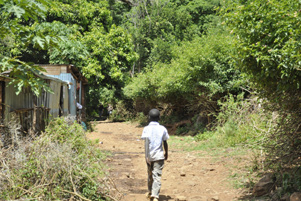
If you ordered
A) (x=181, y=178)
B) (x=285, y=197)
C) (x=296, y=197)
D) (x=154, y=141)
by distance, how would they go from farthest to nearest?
(x=181, y=178) → (x=154, y=141) → (x=285, y=197) → (x=296, y=197)

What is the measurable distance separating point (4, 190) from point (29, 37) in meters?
2.64

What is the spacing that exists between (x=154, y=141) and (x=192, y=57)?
973 cm

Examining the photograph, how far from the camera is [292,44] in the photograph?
4.77 meters

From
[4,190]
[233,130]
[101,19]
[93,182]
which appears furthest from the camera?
[101,19]

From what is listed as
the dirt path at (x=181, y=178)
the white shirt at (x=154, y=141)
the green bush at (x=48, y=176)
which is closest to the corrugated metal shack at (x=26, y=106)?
the green bush at (x=48, y=176)

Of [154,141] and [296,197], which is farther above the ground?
[154,141]

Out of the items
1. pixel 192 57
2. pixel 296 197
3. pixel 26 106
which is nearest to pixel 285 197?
pixel 296 197

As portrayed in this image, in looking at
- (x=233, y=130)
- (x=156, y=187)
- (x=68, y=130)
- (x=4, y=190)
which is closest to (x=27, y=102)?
(x=68, y=130)

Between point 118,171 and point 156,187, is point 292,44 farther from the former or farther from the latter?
point 118,171

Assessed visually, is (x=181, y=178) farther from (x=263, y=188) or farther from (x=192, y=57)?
Result: (x=192, y=57)

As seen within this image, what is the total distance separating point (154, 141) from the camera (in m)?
6.07

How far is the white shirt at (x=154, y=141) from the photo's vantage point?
6.02 metres

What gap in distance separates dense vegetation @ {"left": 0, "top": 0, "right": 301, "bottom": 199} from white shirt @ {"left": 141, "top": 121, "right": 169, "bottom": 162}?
1967 mm

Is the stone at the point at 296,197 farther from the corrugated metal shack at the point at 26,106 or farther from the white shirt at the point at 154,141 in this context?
the corrugated metal shack at the point at 26,106
